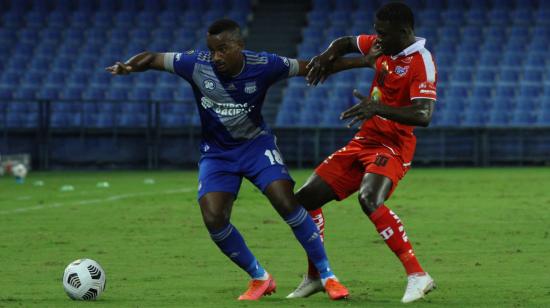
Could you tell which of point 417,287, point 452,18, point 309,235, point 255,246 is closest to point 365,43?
point 309,235

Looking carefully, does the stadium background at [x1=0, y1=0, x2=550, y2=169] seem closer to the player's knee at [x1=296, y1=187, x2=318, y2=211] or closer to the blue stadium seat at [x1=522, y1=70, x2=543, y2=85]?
the blue stadium seat at [x1=522, y1=70, x2=543, y2=85]

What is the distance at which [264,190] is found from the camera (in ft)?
26.8

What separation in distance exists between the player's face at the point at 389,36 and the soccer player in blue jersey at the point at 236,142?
2.02 ft

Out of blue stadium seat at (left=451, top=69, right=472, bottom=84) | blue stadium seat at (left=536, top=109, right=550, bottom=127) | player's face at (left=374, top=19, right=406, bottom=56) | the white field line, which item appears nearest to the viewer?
player's face at (left=374, top=19, right=406, bottom=56)

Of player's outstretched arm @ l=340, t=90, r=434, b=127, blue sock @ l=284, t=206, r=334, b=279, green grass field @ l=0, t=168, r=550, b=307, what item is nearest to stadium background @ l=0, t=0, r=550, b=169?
green grass field @ l=0, t=168, r=550, b=307

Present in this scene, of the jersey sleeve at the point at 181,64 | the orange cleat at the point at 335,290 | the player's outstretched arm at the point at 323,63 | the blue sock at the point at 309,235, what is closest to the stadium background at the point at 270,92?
the player's outstretched arm at the point at 323,63

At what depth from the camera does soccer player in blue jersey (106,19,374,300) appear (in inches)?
320

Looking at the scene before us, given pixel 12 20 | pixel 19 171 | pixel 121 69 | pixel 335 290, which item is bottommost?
pixel 19 171

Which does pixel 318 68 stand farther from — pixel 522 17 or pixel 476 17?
pixel 522 17

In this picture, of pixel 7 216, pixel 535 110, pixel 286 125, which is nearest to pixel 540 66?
pixel 535 110

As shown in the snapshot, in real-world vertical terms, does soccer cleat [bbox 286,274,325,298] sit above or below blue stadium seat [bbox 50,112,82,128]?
above

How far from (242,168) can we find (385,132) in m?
1.06

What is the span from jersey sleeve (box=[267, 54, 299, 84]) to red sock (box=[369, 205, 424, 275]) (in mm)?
1187

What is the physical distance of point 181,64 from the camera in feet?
27.4
